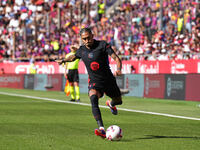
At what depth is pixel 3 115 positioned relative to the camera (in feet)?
A: 42.2

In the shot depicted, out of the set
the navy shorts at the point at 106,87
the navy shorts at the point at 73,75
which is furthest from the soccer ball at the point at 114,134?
the navy shorts at the point at 73,75

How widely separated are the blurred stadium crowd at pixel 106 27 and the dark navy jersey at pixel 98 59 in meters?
15.6

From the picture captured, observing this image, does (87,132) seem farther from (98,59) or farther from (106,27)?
(106,27)

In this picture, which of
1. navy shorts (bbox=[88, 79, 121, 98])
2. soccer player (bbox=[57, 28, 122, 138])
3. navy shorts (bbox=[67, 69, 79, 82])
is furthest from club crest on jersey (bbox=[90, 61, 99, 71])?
navy shorts (bbox=[67, 69, 79, 82])

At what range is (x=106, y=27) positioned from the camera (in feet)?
109

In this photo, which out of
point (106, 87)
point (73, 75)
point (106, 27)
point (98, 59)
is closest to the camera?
point (98, 59)

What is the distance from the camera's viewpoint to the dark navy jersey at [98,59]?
9.00 m

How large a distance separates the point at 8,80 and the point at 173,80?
55.2 feet

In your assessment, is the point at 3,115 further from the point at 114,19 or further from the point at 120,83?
the point at 114,19

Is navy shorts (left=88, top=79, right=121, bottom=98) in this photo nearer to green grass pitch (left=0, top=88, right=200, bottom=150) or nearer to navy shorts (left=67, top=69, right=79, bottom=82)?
green grass pitch (left=0, top=88, right=200, bottom=150)

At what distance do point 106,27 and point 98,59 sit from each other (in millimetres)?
24484

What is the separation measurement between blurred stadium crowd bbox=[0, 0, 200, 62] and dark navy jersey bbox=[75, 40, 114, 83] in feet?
51.1

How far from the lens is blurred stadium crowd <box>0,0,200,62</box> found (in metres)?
25.9

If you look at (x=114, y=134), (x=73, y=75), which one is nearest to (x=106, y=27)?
(x=73, y=75)
